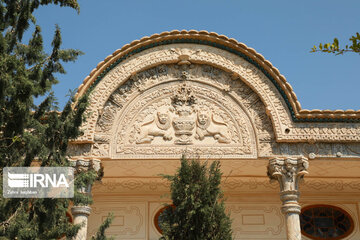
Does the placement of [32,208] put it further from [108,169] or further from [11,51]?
[108,169]

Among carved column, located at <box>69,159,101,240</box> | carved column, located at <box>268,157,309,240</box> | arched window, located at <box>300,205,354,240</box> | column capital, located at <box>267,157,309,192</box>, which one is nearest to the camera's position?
carved column, located at <box>69,159,101,240</box>

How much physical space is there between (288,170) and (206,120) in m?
2.05

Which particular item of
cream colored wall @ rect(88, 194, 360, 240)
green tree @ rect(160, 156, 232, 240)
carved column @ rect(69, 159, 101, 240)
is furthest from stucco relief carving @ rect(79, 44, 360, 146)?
green tree @ rect(160, 156, 232, 240)

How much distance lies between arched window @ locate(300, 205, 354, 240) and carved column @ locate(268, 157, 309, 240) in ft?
7.85

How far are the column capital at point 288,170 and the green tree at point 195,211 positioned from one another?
2622mm

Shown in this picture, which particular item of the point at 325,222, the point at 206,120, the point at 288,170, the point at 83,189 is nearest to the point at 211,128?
the point at 206,120

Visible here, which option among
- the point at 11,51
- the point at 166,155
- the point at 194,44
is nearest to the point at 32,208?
the point at 11,51

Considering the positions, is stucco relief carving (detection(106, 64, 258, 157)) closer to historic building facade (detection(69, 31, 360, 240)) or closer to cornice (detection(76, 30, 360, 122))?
historic building facade (detection(69, 31, 360, 240))

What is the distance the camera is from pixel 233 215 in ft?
41.9

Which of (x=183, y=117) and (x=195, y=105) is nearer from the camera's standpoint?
(x=183, y=117)

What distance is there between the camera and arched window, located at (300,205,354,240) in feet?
41.4

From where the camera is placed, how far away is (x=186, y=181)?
8336 millimetres

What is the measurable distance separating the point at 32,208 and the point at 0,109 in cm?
150

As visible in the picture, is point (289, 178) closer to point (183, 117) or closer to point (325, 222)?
point (183, 117)
